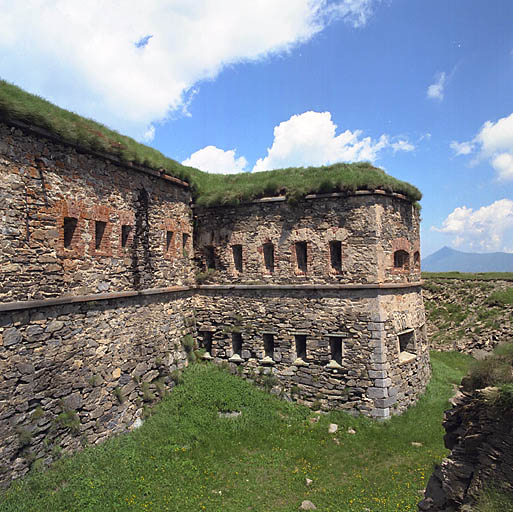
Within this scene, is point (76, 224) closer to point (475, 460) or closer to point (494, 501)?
point (475, 460)

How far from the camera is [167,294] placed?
45.0 feet

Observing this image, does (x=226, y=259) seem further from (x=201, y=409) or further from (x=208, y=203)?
(x=201, y=409)

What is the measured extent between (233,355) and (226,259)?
372cm

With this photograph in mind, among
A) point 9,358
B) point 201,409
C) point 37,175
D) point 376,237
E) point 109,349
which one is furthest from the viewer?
point 376,237

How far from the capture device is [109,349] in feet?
36.1

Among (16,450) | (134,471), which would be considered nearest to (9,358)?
(16,450)

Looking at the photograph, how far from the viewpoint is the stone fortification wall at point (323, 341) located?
12883 millimetres

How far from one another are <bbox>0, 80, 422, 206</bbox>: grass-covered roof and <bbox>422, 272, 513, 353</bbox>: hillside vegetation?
11.7m

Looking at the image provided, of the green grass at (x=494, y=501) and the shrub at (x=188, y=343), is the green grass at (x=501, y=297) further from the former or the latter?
the green grass at (x=494, y=501)

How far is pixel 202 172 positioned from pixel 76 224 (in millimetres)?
7866

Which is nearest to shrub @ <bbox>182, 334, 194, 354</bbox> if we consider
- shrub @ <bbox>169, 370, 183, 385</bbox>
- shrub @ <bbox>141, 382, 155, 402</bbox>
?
shrub @ <bbox>169, 370, 183, 385</bbox>

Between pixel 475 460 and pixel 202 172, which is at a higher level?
pixel 202 172

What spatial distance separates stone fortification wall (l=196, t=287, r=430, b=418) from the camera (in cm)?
1288

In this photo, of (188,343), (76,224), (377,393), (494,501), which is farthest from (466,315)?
(76,224)
